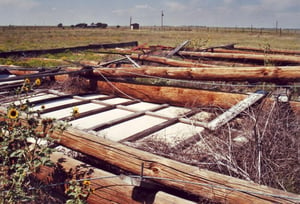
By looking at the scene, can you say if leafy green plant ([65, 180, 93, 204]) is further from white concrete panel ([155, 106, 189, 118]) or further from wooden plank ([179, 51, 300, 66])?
wooden plank ([179, 51, 300, 66])

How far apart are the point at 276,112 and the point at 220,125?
28.5 inches

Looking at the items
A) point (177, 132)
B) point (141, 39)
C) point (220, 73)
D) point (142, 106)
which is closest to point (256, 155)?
point (177, 132)

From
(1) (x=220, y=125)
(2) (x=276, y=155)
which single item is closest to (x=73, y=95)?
(1) (x=220, y=125)

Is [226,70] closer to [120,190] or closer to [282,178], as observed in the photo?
[282,178]

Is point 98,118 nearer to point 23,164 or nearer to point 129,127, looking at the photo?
point 129,127

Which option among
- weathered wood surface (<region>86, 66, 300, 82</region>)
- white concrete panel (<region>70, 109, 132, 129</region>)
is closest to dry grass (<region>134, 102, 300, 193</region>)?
weathered wood surface (<region>86, 66, 300, 82</region>)

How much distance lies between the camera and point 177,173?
A: 2.28 m

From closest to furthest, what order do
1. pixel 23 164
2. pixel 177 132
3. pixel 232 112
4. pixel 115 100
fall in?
pixel 23 164
pixel 232 112
pixel 177 132
pixel 115 100

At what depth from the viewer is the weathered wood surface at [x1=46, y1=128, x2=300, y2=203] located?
1.98 meters

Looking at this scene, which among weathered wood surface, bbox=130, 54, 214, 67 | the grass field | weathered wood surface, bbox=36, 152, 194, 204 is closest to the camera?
weathered wood surface, bbox=36, 152, 194, 204

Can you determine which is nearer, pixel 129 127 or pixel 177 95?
pixel 129 127

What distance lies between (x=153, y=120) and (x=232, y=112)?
4.21 ft

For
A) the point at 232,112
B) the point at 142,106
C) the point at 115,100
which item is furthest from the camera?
the point at 115,100

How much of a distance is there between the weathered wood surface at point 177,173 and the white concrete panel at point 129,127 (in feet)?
3.13
